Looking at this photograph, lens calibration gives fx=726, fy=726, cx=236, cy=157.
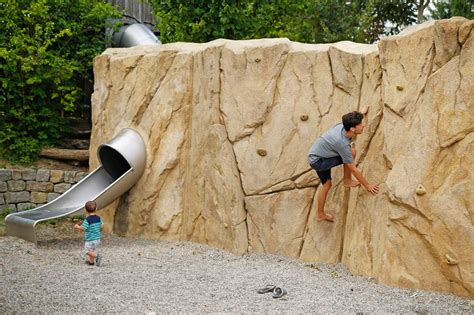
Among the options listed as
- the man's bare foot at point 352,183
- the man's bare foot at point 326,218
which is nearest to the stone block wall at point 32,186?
the man's bare foot at point 326,218

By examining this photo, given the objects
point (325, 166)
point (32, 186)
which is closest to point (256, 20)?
point (32, 186)

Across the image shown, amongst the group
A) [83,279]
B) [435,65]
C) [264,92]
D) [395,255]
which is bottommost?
[83,279]

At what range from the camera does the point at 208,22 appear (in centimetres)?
1282

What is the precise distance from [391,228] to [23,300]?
3.74 m

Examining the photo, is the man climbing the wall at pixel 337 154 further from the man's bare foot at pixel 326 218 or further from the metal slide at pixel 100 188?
the metal slide at pixel 100 188

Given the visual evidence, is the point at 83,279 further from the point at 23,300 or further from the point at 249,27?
the point at 249,27

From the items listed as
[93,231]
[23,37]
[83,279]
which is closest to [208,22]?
[23,37]

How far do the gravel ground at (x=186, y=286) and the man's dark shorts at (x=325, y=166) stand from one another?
106 centimetres

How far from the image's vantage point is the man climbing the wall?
8.05 metres

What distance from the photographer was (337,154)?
27.3 ft

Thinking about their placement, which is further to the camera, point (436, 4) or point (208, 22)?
point (436, 4)

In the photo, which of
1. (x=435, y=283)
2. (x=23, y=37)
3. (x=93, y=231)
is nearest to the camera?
(x=435, y=283)

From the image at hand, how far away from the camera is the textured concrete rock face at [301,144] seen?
7.27m

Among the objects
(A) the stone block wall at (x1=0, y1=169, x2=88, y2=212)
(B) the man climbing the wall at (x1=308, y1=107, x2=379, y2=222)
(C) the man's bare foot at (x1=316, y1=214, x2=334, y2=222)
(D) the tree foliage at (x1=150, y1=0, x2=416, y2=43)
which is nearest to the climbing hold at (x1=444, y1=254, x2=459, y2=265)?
(B) the man climbing the wall at (x1=308, y1=107, x2=379, y2=222)
